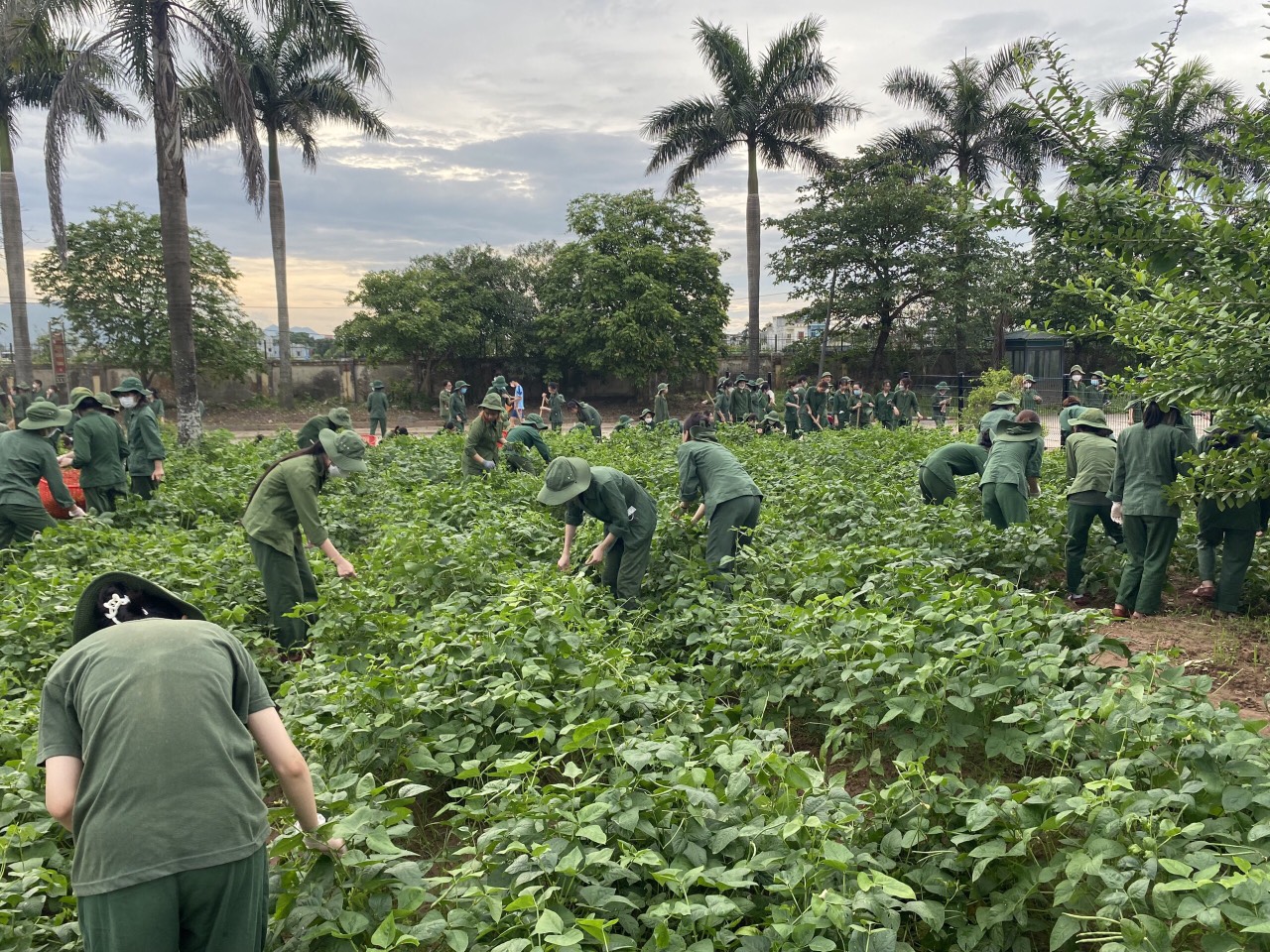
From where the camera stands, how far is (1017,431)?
719 centimetres

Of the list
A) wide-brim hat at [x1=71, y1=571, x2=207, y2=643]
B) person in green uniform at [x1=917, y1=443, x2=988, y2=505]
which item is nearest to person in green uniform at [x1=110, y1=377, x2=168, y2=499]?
wide-brim hat at [x1=71, y1=571, x2=207, y2=643]

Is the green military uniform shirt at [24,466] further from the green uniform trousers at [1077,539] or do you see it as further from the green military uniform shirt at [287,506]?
the green uniform trousers at [1077,539]

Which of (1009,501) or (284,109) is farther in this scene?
(284,109)

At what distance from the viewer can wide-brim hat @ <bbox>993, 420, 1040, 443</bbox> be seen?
7.09 metres

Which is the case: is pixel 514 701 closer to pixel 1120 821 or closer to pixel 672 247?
pixel 1120 821

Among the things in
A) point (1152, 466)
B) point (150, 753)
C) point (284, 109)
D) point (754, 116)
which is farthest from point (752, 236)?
point (150, 753)

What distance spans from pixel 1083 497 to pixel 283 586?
19.3ft

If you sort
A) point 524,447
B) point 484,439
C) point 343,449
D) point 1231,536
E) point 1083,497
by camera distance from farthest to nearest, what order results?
1. point 524,447
2. point 484,439
3. point 1083,497
4. point 1231,536
5. point 343,449

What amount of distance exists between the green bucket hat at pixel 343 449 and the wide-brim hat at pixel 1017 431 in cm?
512

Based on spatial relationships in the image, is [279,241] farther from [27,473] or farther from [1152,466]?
[1152,466]

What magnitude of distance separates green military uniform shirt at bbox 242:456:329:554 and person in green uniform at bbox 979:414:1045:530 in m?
5.23

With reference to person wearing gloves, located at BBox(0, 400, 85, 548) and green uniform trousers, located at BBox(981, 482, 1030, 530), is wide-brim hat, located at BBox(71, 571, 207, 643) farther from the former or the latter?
green uniform trousers, located at BBox(981, 482, 1030, 530)

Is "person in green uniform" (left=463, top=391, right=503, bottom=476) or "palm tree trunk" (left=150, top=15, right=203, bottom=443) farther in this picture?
"palm tree trunk" (left=150, top=15, right=203, bottom=443)

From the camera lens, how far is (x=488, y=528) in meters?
7.04
